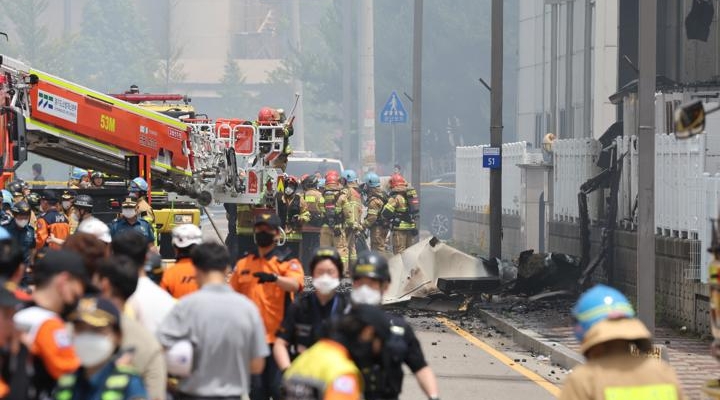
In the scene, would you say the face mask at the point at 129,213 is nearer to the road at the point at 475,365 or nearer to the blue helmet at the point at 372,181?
the road at the point at 475,365

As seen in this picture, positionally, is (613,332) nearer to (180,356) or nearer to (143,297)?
(180,356)

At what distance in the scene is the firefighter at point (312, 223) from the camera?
3052 centimetres

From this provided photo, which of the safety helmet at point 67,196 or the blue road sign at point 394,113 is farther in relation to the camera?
the blue road sign at point 394,113

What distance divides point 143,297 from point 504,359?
10.0m

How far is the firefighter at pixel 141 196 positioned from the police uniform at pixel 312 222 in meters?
9.15

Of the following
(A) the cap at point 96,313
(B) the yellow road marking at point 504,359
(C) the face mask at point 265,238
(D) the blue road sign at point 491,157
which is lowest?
(B) the yellow road marking at point 504,359

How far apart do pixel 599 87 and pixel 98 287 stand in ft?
110

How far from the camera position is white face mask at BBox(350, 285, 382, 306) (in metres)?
8.80

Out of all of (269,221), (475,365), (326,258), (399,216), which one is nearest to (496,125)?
(399,216)

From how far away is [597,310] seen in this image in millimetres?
6906

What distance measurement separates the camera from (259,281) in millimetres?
11141

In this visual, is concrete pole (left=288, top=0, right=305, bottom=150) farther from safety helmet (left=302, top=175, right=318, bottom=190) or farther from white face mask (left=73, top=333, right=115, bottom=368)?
white face mask (left=73, top=333, right=115, bottom=368)

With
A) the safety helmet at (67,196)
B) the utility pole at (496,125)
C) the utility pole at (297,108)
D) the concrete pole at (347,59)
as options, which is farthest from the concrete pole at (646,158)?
the utility pole at (297,108)

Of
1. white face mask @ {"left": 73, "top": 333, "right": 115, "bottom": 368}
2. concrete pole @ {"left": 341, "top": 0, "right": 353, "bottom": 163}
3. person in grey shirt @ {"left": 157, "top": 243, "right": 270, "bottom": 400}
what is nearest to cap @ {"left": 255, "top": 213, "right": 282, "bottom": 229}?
person in grey shirt @ {"left": 157, "top": 243, "right": 270, "bottom": 400}
